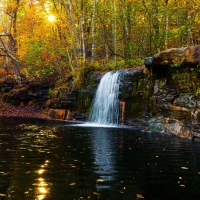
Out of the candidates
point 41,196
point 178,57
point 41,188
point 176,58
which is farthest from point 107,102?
point 41,196

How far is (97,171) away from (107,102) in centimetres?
1069

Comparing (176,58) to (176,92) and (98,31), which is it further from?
(98,31)

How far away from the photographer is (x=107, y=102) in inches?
627

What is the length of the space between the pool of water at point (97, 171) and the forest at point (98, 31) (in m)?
11.0

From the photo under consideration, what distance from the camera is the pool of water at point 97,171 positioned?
408 centimetres

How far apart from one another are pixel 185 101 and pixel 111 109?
4.89 m

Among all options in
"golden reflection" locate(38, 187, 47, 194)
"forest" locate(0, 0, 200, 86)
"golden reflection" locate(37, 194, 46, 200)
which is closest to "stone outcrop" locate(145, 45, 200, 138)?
"forest" locate(0, 0, 200, 86)

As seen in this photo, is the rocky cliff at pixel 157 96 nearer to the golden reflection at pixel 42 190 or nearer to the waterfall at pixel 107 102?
the waterfall at pixel 107 102

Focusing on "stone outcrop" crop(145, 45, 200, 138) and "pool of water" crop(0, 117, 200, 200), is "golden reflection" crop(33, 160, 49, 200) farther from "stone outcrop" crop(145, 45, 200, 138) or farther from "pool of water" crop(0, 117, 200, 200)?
"stone outcrop" crop(145, 45, 200, 138)

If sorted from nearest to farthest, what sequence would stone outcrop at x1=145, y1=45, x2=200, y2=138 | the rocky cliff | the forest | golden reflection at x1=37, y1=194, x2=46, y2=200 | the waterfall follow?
golden reflection at x1=37, y1=194, x2=46, y2=200, stone outcrop at x1=145, y1=45, x2=200, y2=138, the rocky cliff, the waterfall, the forest

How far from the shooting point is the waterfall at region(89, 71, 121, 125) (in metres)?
15.4

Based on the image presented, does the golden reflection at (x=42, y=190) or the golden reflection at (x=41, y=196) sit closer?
the golden reflection at (x=41, y=196)

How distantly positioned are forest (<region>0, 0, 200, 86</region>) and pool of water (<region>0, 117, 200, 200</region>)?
1096 cm

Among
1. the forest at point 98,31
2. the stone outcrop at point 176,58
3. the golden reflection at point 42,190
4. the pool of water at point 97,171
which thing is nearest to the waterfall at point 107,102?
the forest at point 98,31
